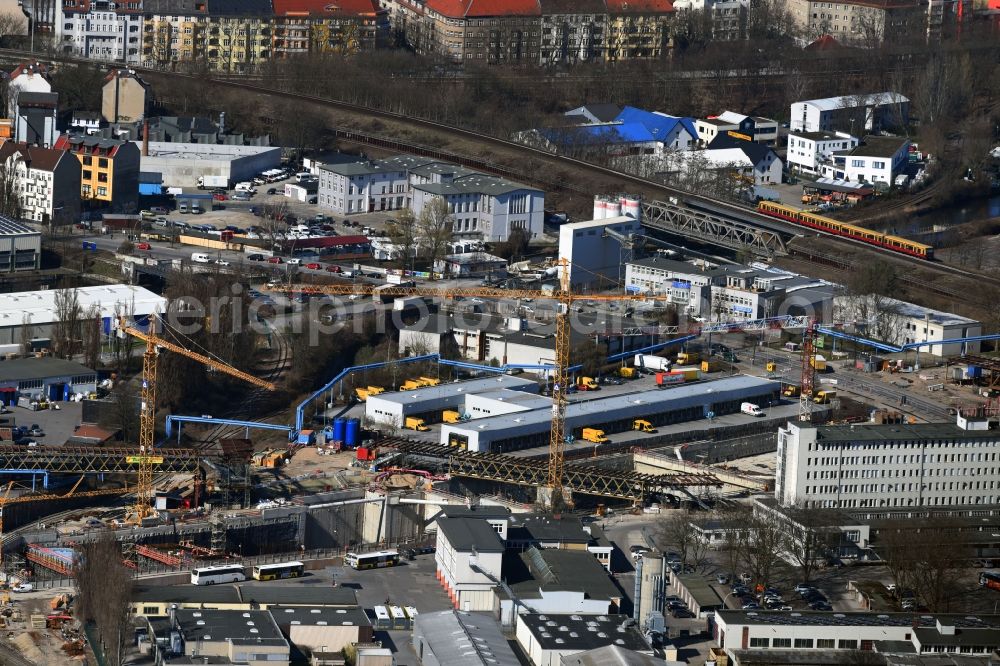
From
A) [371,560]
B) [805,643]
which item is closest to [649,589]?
[805,643]

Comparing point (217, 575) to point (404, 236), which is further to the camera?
point (404, 236)

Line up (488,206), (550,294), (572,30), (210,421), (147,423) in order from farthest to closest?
(572,30) < (488,206) < (550,294) < (210,421) < (147,423)

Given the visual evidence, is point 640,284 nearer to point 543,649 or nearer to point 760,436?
point 760,436

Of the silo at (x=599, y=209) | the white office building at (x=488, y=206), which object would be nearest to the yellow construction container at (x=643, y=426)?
the silo at (x=599, y=209)

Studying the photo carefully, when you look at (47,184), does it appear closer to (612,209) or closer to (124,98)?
(124,98)

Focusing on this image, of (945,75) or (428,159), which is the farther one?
(945,75)

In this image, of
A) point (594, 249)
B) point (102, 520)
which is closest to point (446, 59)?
point (594, 249)
